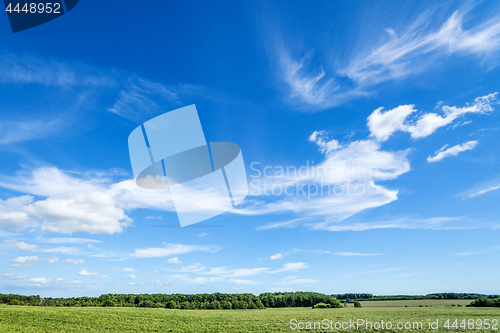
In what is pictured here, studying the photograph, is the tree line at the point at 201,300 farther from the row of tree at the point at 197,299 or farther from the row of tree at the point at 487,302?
the row of tree at the point at 487,302

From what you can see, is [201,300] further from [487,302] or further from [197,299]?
[487,302]

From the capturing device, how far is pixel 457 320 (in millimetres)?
45969

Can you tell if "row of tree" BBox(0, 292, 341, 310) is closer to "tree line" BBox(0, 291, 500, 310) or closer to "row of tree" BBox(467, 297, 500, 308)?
"tree line" BBox(0, 291, 500, 310)

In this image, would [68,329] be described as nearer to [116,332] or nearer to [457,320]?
[116,332]

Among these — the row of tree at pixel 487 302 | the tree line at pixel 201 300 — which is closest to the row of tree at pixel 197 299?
the tree line at pixel 201 300

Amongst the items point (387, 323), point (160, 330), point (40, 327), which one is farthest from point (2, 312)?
point (387, 323)

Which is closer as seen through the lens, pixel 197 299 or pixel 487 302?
pixel 487 302

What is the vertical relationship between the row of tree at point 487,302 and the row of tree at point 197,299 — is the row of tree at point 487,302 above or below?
above

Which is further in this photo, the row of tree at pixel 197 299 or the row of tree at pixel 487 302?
the row of tree at pixel 197 299

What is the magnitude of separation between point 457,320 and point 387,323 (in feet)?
42.5

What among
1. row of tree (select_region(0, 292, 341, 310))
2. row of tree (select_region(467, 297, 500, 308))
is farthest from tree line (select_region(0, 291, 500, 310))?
row of tree (select_region(467, 297, 500, 308))

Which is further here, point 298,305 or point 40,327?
point 298,305

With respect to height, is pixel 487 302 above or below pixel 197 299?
above

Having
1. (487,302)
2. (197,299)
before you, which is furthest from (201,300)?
(487,302)
